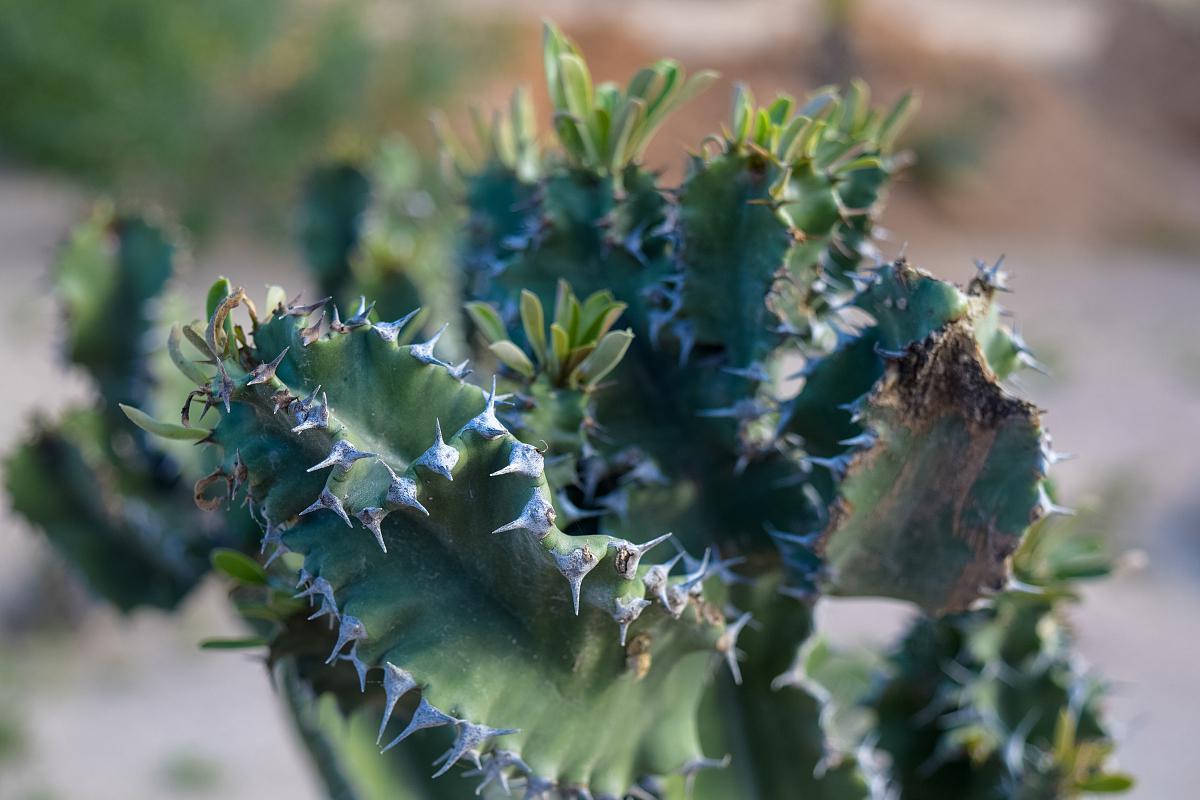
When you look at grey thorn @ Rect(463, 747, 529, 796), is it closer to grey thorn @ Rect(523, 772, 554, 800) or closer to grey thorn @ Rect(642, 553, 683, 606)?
grey thorn @ Rect(523, 772, 554, 800)

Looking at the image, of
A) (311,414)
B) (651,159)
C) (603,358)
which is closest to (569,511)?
(603,358)

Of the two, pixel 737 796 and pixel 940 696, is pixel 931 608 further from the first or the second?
pixel 940 696

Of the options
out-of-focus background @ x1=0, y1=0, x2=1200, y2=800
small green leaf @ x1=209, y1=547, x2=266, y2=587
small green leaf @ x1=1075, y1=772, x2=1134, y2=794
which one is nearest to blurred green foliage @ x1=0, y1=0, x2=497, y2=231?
out-of-focus background @ x1=0, y1=0, x2=1200, y2=800

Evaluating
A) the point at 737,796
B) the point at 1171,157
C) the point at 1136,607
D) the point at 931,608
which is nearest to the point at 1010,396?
the point at 931,608

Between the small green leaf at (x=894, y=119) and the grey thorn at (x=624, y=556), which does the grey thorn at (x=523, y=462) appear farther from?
the small green leaf at (x=894, y=119)

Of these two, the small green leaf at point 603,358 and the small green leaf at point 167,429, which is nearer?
the small green leaf at point 167,429

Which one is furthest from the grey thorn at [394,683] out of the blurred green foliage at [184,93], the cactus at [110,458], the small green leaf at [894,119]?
the blurred green foliage at [184,93]
